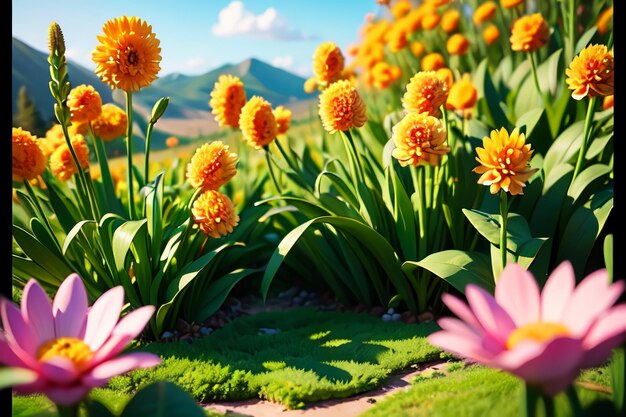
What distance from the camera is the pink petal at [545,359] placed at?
3.49 feet

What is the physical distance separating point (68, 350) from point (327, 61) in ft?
7.33

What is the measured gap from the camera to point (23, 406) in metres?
1.83

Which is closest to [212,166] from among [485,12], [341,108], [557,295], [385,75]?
[341,108]

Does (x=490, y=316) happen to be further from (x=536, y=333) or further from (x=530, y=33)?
(x=530, y=33)

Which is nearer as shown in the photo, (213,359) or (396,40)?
(213,359)

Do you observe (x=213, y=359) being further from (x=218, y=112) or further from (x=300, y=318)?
(x=218, y=112)

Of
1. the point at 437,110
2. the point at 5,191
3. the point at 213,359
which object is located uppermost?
the point at 437,110

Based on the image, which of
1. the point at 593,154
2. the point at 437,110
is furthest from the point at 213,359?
the point at 593,154

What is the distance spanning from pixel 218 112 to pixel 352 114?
82 cm

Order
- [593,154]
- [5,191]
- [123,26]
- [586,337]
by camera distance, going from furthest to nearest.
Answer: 1. [593,154]
2. [123,26]
3. [5,191]
4. [586,337]

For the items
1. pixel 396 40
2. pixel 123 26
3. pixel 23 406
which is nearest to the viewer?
pixel 23 406

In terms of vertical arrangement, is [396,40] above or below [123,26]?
above

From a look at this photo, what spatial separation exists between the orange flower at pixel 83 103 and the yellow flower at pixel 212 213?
634 millimetres

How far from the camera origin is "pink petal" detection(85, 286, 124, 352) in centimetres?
135
